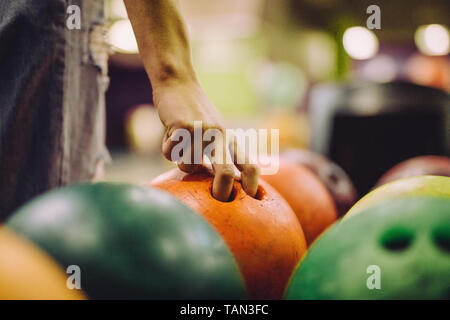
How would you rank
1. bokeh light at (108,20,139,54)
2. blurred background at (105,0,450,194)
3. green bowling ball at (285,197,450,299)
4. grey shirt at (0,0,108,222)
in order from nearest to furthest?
green bowling ball at (285,197,450,299) → grey shirt at (0,0,108,222) → blurred background at (105,0,450,194) → bokeh light at (108,20,139,54)

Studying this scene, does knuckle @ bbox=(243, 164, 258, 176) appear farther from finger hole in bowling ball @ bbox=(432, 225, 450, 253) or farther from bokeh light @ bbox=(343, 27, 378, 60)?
bokeh light @ bbox=(343, 27, 378, 60)

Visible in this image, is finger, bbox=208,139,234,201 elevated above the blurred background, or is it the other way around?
the blurred background

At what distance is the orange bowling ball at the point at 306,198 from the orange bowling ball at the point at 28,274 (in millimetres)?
1340

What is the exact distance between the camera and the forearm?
5.23 feet

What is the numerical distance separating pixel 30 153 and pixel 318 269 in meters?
1.07

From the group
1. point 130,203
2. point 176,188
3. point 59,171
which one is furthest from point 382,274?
point 59,171

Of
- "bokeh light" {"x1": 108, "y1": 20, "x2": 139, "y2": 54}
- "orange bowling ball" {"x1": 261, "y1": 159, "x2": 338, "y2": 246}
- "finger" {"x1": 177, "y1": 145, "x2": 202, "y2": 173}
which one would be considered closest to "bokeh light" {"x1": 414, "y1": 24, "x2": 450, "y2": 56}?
"bokeh light" {"x1": 108, "y1": 20, "x2": 139, "y2": 54}

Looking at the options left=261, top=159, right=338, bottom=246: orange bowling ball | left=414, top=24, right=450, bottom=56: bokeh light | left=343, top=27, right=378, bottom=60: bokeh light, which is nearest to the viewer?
left=261, top=159, right=338, bottom=246: orange bowling ball

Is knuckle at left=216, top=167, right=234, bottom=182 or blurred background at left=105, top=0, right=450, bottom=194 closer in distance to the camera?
knuckle at left=216, top=167, right=234, bottom=182

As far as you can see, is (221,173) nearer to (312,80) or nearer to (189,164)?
(189,164)

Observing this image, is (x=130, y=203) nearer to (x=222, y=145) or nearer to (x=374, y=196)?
(x=222, y=145)

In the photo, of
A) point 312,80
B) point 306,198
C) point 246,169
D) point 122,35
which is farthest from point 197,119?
point 312,80

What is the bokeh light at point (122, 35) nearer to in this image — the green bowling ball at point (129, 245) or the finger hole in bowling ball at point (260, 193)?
the finger hole in bowling ball at point (260, 193)

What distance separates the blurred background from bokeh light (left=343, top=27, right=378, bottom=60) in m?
0.04
